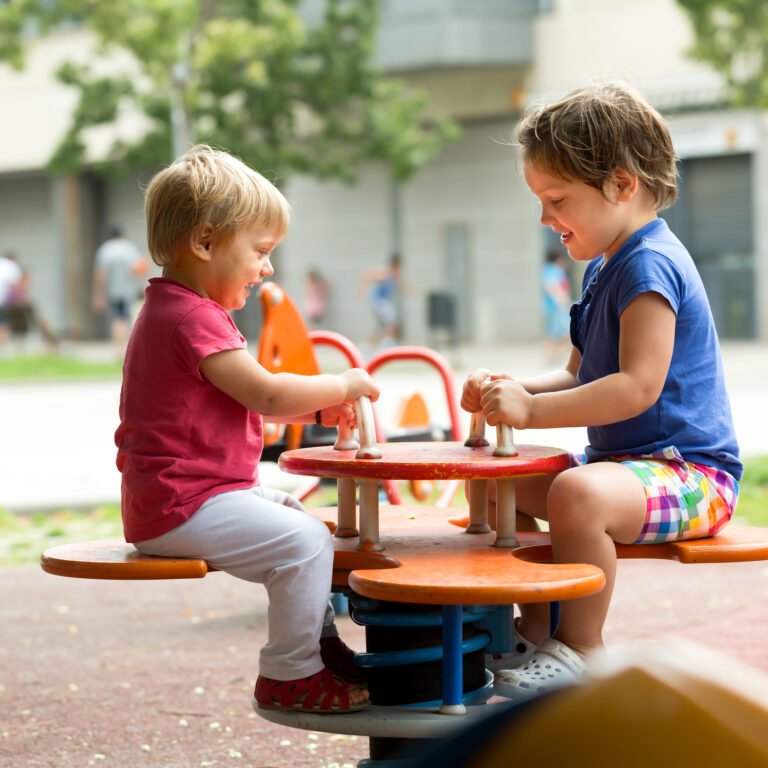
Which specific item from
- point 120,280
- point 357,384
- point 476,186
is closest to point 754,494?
point 357,384

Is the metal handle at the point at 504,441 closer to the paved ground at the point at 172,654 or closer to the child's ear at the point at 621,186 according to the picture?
the child's ear at the point at 621,186

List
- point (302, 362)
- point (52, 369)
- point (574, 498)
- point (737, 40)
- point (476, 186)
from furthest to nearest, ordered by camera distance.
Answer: point (476, 186), point (52, 369), point (737, 40), point (302, 362), point (574, 498)

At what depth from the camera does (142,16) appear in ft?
72.9

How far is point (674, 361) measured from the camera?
3.04 metres

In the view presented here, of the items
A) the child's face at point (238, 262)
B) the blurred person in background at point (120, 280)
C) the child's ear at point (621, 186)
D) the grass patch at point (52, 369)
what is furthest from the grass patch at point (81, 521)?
the blurred person in background at point (120, 280)

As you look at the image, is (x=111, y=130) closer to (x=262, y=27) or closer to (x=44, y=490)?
(x=262, y=27)

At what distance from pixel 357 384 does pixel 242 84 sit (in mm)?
21828

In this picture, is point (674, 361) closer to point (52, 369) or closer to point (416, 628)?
point (416, 628)

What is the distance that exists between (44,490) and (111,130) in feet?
81.9

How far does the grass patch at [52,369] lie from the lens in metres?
19.2

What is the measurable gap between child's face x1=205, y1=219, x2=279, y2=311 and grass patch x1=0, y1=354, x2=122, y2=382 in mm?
16268

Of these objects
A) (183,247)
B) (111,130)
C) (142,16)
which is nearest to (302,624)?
(183,247)

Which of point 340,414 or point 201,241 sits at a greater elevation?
point 201,241

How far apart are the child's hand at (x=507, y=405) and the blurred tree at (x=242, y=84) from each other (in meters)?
18.9
